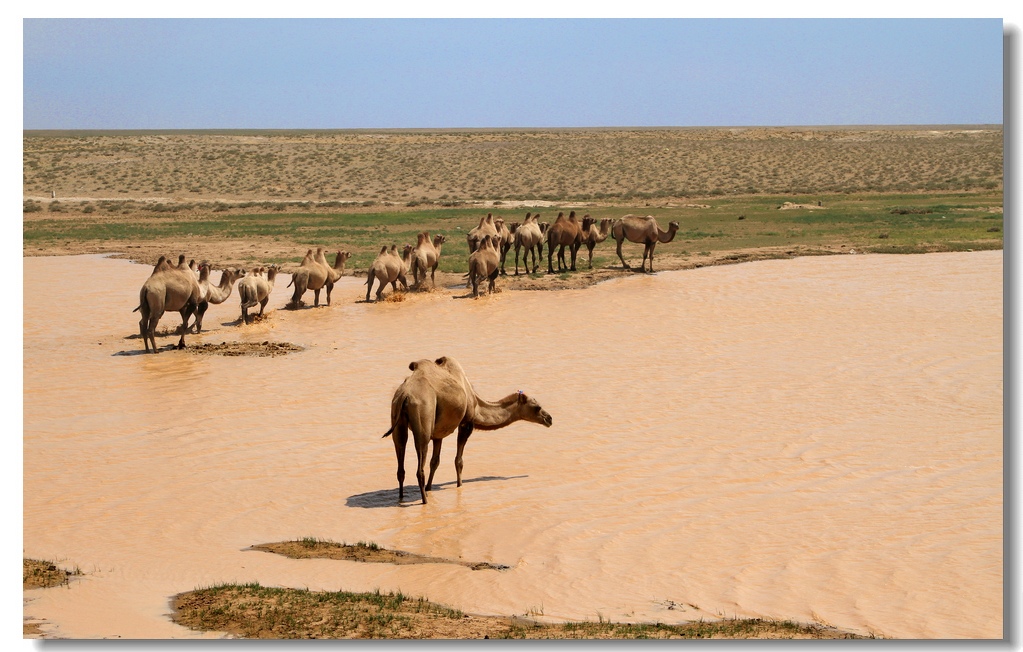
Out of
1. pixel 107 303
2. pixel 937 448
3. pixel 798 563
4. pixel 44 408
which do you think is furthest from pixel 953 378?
pixel 107 303

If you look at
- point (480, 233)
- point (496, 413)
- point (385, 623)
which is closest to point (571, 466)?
point (496, 413)

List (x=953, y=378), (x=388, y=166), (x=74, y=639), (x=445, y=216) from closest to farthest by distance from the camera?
(x=74, y=639), (x=953, y=378), (x=445, y=216), (x=388, y=166)

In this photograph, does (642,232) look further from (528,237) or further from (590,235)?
(528,237)

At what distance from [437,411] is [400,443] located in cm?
46

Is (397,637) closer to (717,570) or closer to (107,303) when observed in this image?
(717,570)

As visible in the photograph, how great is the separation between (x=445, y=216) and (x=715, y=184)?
2281cm

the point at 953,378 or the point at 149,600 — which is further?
the point at 953,378

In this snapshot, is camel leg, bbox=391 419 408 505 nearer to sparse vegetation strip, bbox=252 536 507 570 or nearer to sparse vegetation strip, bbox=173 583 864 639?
sparse vegetation strip, bbox=252 536 507 570

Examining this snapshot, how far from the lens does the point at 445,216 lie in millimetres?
45219

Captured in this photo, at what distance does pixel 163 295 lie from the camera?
18125 millimetres

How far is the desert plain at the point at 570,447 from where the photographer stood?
321 inches

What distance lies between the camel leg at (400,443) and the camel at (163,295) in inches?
354

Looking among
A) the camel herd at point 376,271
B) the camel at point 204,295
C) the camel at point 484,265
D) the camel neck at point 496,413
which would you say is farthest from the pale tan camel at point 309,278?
the camel neck at point 496,413

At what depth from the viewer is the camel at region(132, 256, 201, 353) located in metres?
18.0
